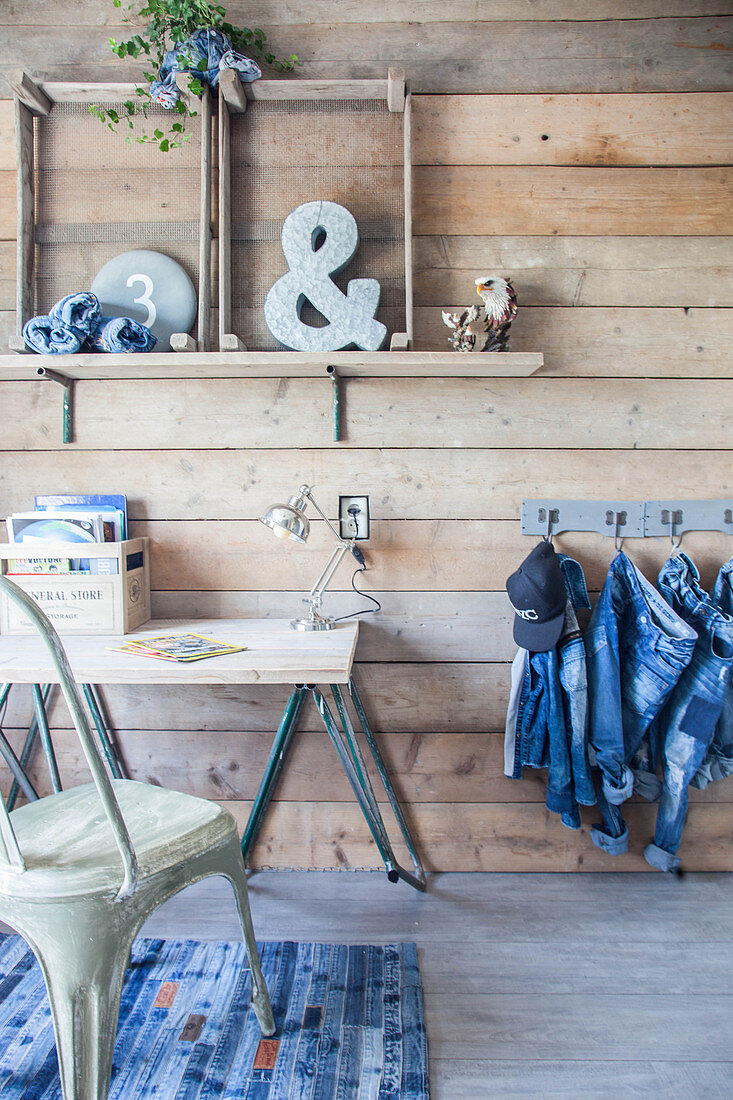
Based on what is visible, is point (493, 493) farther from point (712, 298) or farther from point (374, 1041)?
point (374, 1041)

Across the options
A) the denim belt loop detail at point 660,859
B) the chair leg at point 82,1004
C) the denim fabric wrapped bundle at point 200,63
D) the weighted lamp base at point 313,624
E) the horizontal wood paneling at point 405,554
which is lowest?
the denim belt loop detail at point 660,859

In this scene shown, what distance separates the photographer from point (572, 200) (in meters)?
1.78

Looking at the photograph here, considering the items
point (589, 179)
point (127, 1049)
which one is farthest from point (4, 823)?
point (589, 179)

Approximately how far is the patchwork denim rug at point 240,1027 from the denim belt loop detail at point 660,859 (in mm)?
686

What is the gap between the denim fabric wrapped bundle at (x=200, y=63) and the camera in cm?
163

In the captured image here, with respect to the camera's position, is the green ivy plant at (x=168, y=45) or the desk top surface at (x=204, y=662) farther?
the green ivy plant at (x=168, y=45)

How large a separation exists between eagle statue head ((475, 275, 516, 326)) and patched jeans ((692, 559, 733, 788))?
85 cm

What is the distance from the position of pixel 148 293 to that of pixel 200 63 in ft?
1.78

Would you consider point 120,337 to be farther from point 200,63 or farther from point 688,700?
point 688,700

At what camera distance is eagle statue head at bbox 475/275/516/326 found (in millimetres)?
1655

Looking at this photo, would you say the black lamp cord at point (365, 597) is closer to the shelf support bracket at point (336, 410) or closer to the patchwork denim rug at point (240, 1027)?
the shelf support bracket at point (336, 410)

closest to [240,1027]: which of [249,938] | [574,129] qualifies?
[249,938]

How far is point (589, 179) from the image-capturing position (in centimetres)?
178

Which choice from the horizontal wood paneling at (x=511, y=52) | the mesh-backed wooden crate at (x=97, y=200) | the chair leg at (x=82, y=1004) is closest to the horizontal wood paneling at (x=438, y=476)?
the mesh-backed wooden crate at (x=97, y=200)
